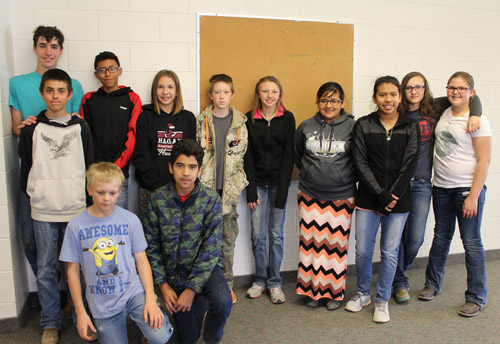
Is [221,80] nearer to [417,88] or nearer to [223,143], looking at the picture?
[223,143]

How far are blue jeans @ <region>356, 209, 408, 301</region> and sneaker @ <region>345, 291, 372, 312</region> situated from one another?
4.8 inches

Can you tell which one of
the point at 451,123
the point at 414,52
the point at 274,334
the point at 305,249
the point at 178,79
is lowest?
the point at 274,334

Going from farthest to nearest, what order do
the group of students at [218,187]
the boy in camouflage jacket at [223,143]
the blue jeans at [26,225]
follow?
1. the boy in camouflage jacket at [223,143]
2. the blue jeans at [26,225]
3. the group of students at [218,187]

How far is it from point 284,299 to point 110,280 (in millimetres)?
1379

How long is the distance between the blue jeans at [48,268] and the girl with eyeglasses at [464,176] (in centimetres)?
242

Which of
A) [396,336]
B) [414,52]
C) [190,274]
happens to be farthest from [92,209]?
[414,52]

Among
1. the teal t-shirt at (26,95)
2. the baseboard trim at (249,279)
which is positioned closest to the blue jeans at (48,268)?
the baseboard trim at (249,279)

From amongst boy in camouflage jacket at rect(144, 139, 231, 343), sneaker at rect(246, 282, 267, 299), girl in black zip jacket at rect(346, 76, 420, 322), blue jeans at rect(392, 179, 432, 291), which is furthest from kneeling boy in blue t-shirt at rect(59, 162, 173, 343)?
blue jeans at rect(392, 179, 432, 291)

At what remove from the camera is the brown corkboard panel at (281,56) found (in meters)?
3.08

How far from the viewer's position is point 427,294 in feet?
10.1

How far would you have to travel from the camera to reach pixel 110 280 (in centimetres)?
210

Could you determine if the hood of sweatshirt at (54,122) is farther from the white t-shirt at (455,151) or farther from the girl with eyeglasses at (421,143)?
the white t-shirt at (455,151)

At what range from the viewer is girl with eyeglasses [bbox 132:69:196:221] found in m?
2.77

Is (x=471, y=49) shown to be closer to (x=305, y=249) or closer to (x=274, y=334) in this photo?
(x=305, y=249)
